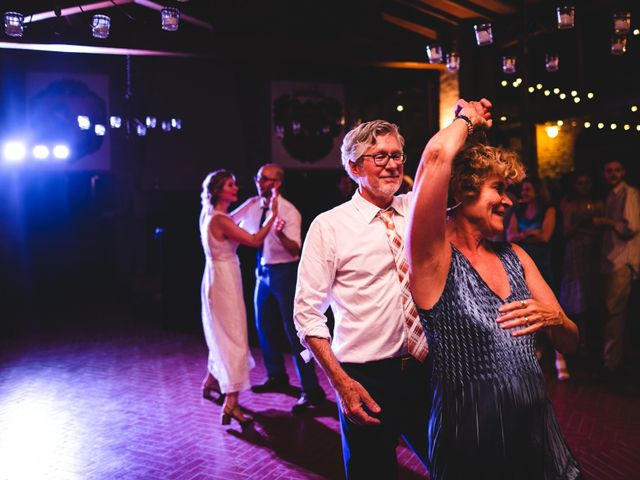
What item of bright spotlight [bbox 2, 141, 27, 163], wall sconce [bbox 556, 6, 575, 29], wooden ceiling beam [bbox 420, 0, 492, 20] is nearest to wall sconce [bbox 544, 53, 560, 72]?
wall sconce [bbox 556, 6, 575, 29]

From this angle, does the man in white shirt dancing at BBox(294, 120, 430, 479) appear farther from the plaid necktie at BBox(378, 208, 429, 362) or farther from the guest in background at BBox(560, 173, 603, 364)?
the guest in background at BBox(560, 173, 603, 364)

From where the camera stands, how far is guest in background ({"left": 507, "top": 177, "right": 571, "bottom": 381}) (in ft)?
16.8

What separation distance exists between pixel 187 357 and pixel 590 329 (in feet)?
15.5

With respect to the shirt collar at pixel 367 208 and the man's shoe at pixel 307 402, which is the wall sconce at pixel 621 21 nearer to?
the shirt collar at pixel 367 208

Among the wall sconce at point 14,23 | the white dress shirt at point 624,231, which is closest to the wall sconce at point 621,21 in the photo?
the white dress shirt at point 624,231

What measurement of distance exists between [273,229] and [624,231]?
341 centimetres

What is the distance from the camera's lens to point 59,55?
37.5 ft

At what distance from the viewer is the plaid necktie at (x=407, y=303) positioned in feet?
6.79

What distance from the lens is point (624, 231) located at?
534 cm

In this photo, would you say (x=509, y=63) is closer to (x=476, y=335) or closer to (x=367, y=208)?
(x=367, y=208)

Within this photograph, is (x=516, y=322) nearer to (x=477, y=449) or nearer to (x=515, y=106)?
(x=477, y=449)

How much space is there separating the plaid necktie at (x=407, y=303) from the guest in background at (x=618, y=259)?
4077 mm

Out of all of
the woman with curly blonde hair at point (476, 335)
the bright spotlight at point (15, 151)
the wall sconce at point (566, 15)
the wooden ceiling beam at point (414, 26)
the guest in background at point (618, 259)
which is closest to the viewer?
the woman with curly blonde hair at point (476, 335)

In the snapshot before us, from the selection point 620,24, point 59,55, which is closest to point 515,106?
point 620,24
